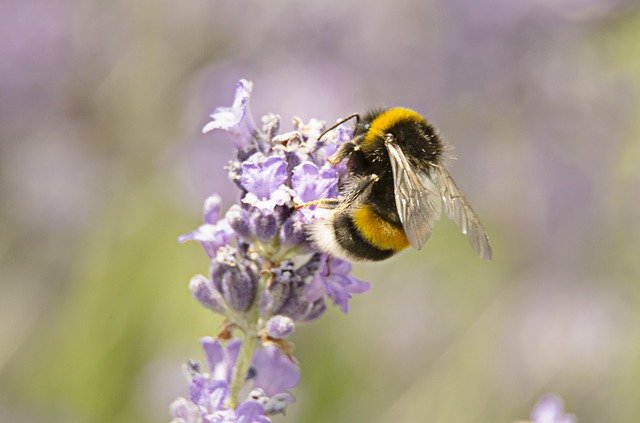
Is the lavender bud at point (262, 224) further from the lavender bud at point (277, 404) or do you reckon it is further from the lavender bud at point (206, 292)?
the lavender bud at point (277, 404)

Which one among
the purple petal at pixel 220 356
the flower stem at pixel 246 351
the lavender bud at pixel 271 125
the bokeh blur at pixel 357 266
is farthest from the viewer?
the bokeh blur at pixel 357 266

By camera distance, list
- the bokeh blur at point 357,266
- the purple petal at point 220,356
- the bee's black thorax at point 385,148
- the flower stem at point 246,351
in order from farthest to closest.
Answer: the bokeh blur at point 357,266
the bee's black thorax at point 385,148
the purple petal at point 220,356
the flower stem at point 246,351

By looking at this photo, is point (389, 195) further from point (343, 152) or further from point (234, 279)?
point (234, 279)

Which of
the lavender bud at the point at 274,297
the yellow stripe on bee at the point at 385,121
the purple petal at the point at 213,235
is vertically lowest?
the lavender bud at the point at 274,297

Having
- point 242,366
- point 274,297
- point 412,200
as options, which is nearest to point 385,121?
point 412,200

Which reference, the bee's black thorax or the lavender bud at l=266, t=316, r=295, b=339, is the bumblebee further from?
the lavender bud at l=266, t=316, r=295, b=339

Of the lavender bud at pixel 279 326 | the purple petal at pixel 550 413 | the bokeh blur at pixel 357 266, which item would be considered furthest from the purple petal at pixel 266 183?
the bokeh blur at pixel 357 266

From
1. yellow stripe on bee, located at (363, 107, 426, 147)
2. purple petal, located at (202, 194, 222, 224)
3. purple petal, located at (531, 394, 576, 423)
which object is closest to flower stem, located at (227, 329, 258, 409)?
purple petal, located at (202, 194, 222, 224)

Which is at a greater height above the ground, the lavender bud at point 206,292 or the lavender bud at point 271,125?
the lavender bud at point 271,125
